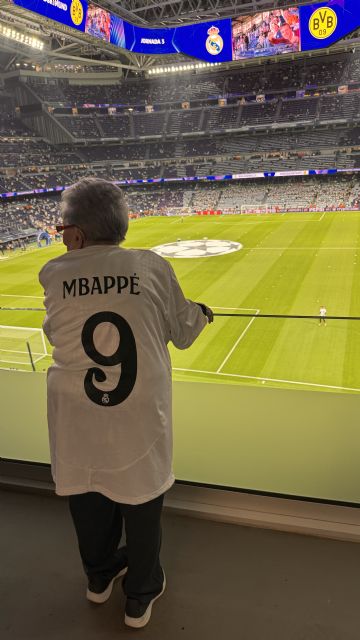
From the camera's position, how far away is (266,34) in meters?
41.2

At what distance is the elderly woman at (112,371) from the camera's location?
1.35m

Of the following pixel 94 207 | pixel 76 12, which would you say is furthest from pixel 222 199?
pixel 94 207

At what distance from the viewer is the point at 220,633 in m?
1.44

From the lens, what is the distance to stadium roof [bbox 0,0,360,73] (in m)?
31.0

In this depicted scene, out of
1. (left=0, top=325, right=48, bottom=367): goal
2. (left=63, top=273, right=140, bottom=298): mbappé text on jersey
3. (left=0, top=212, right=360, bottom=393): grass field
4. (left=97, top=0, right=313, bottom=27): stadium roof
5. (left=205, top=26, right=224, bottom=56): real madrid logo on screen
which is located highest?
(left=97, top=0, right=313, bottom=27): stadium roof

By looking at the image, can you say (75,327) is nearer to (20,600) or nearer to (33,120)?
(20,600)

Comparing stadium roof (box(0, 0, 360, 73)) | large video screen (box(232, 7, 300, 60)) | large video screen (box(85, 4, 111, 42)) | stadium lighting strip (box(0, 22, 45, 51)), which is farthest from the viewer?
large video screen (box(232, 7, 300, 60))

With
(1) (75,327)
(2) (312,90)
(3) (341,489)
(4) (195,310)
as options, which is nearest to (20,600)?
(1) (75,327)

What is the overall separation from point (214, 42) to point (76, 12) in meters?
18.8

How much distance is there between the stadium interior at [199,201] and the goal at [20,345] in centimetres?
16

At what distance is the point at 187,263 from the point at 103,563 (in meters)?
19.3

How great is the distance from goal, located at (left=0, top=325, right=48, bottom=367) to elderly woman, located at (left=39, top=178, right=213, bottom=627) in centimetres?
289

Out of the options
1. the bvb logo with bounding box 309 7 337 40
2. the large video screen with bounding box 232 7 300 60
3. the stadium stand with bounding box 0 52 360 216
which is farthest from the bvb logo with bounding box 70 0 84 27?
the bvb logo with bounding box 309 7 337 40

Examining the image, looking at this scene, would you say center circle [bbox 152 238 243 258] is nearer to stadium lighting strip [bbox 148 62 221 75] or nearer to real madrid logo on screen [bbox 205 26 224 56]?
real madrid logo on screen [bbox 205 26 224 56]
